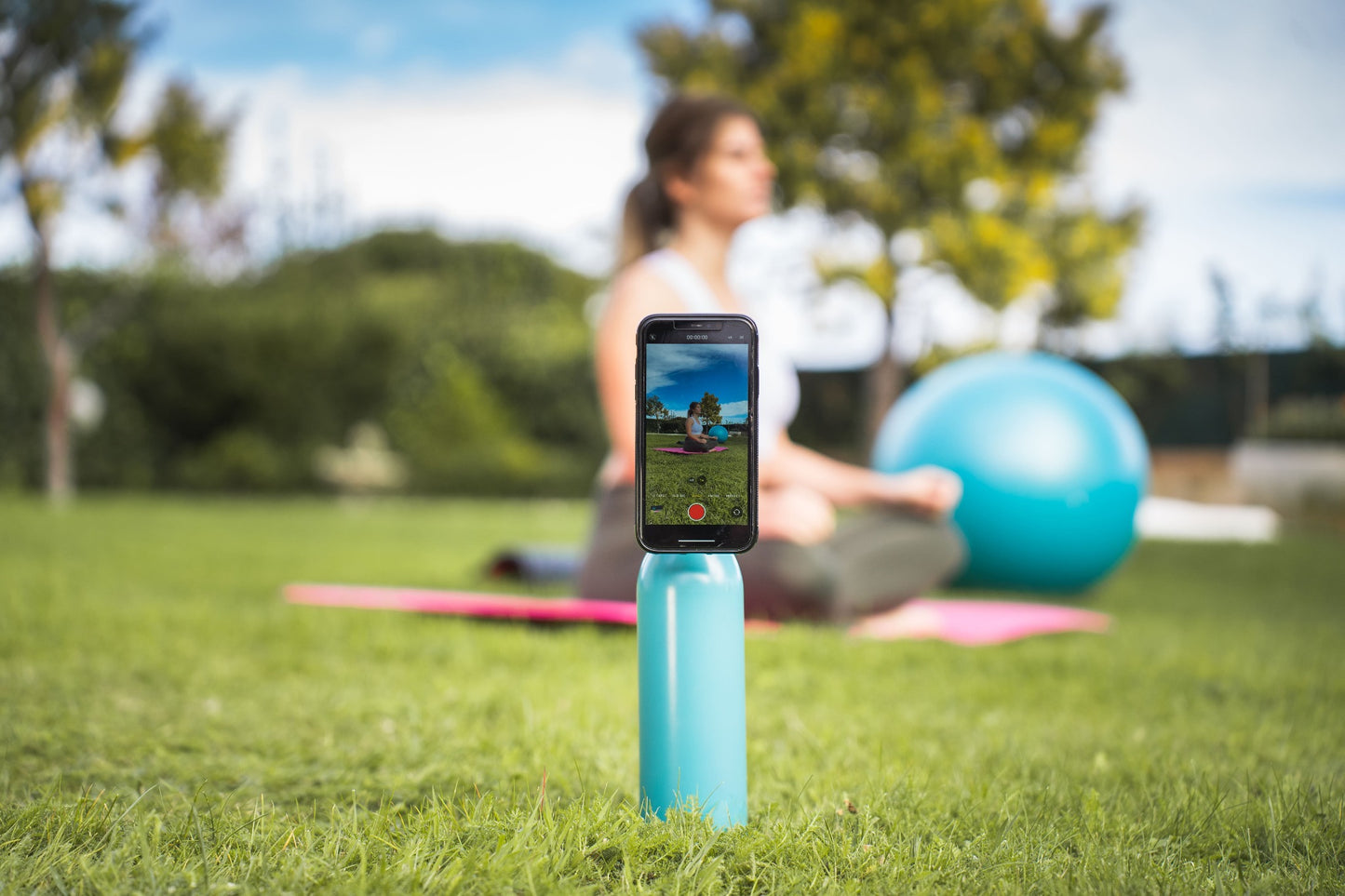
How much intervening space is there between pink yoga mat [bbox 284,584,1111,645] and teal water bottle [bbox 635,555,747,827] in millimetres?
2035

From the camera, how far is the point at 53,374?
12367 millimetres

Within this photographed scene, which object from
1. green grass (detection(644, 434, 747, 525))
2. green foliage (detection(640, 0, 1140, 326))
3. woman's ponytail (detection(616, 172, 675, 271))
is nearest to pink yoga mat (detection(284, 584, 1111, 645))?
woman's ponytail (detection(616, 172, 675, 271))

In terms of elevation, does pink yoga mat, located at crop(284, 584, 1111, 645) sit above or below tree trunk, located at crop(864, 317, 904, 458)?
below

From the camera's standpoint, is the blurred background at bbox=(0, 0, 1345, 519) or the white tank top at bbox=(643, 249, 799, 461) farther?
the blurred background at bbox=(0, 0, 1345, 519)

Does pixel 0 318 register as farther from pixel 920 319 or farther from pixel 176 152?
pixel 920 319

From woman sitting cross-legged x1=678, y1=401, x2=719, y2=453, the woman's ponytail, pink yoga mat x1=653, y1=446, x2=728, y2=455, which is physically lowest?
pink yoga mat x1=653, y1=446, x2=728, y2=455

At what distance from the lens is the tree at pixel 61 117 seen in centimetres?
1170

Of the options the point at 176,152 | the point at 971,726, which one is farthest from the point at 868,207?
the point at 971,726

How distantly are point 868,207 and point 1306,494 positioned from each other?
6.21 m

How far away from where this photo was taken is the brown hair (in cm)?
343

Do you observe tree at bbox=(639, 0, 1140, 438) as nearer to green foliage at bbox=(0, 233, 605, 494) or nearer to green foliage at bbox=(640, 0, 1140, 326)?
green foliage at bbox=(640, 0, 1140, 326)

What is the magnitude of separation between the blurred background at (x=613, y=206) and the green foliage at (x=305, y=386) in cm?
4

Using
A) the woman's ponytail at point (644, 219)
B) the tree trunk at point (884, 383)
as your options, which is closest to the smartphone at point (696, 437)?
the woman's ponytail at point (644, 219)

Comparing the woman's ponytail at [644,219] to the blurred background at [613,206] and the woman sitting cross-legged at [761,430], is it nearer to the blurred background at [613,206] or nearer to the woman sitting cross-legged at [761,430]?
the woman sitting cross-legged at [761,430]
